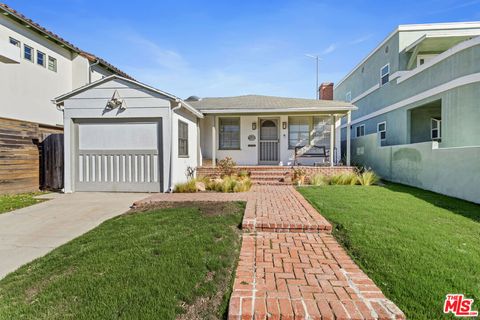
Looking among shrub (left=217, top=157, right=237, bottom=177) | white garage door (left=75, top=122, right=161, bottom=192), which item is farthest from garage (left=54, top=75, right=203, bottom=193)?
shrub (left=217, top=157, right=237, bottom=177)

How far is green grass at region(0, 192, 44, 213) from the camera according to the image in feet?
21.3

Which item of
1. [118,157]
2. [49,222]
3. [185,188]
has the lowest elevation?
[49,222]

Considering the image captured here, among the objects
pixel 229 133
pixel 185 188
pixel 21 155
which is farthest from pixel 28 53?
pixel 185 188

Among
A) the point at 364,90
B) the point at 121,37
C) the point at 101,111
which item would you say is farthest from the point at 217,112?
the point at 364,90

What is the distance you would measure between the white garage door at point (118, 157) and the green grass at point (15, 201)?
1469 millimetres

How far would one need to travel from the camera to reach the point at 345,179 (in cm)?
972

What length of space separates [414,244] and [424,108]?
11.8 meters

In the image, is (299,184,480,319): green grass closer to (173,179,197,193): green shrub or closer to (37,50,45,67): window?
(173,179,197,193): green shrub

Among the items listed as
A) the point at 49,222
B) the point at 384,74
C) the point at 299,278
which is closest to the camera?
the point at 299,278

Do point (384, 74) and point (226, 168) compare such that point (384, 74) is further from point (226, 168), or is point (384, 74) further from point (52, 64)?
point (52, 64)

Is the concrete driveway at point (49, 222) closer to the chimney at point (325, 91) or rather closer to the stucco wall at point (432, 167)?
the stucco wall at point (432, 167)

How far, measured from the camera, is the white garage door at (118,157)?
8.66m

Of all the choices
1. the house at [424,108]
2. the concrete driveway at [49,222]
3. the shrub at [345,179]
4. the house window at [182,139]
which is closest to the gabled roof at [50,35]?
the concrete driveway at [49,222]

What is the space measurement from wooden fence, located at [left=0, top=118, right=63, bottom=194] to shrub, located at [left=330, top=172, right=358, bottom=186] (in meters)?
10.3
